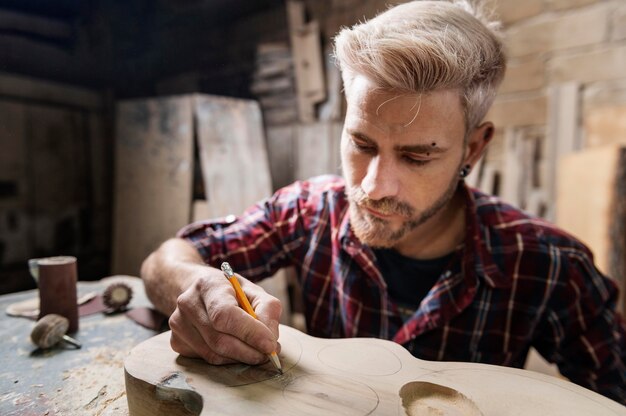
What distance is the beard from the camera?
1.58 metres

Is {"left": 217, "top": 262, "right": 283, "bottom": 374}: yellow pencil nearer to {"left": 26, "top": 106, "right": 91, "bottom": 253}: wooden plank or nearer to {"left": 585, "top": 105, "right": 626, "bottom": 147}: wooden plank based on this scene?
{"left": 585, "top": 105, "right": 626, "bottom": 147}: wooden plank

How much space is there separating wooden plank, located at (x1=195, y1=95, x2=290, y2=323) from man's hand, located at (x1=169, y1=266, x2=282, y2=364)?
2633 millimetres

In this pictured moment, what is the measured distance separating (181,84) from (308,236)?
13.7 ft

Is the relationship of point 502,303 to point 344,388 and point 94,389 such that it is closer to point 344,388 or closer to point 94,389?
point 344,388

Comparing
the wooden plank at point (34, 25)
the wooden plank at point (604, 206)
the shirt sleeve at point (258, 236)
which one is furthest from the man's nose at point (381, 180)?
the wooden plank at point (34, 25)

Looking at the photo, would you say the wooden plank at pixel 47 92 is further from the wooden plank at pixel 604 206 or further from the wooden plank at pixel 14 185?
the wooden plank at pixel 604 206

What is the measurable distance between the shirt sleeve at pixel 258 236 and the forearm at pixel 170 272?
0.10m

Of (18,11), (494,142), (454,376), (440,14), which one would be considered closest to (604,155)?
(494,142)

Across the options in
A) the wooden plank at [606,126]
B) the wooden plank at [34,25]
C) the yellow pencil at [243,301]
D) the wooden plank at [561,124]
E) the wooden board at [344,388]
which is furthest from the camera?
the wooden plank at [34,25]

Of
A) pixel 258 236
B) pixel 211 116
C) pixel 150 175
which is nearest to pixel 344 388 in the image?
pixel 258 236

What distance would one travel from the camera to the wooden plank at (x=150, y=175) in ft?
12.5

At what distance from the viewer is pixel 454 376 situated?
1.09m

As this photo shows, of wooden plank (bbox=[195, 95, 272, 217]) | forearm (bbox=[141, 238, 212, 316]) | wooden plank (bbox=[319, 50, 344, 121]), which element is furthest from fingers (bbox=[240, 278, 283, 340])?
wooden plank (bbox=[319, 50, 344, 121])

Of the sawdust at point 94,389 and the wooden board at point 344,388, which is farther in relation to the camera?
the sawdust at point 94,389
